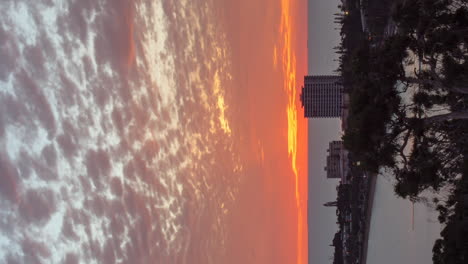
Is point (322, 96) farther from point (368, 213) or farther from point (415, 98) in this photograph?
point (415, 98)

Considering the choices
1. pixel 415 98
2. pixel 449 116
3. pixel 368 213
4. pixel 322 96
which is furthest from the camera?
pixel 322 96

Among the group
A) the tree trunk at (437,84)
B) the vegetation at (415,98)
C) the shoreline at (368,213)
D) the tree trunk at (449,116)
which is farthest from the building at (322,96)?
the tree trunk at (449,116)

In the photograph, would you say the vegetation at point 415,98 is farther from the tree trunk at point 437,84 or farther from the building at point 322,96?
the building at point 322,96

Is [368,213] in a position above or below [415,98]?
below

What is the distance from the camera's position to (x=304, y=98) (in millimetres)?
117250

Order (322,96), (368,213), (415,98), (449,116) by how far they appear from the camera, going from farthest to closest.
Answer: (322,96), (368,213), (415,98), (449,116)

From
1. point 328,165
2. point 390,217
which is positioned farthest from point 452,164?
point 328,165

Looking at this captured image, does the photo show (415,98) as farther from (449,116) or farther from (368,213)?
(368,213)

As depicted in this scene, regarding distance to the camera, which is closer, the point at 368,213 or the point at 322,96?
the point at 368,213

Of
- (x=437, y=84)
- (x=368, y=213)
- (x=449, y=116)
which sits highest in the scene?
(x=437, y=84)

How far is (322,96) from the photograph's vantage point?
4651 inches

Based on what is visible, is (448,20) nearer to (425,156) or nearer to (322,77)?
(425,156)

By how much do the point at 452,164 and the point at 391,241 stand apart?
2241cm

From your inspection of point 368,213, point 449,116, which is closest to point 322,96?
point 368,213
